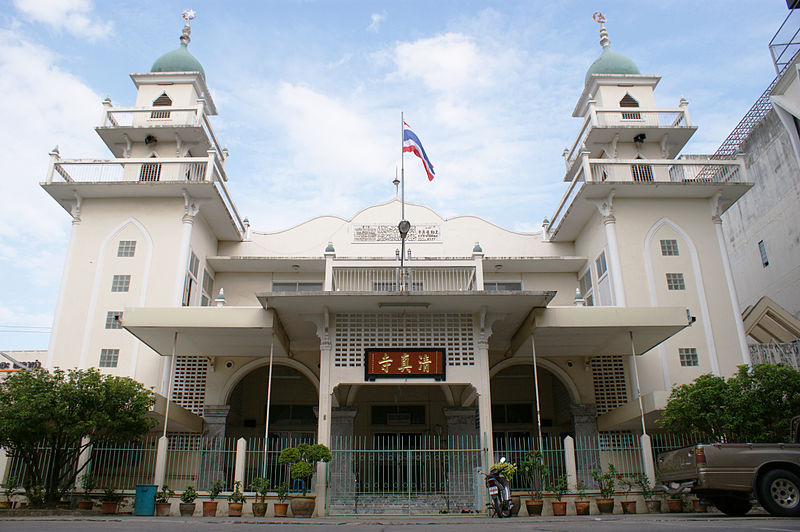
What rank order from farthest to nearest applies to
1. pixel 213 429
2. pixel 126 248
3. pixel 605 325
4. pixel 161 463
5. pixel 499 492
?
pixel 126 248
pixel 213 429
pixel 605 325
pixel 161 463
pixel 499 492

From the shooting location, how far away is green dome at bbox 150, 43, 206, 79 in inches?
831

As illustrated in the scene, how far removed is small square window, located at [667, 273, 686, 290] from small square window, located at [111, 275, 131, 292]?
607 inches

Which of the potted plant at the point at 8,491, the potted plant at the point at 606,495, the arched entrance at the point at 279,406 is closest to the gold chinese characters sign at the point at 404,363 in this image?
the potted plant at the point at 606,495

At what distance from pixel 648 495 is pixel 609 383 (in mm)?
4955

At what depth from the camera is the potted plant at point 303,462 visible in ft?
39.0

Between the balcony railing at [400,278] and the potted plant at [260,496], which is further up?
the balcony railing at [400,278]

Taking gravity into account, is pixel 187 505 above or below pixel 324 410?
below

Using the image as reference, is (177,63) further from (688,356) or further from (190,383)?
(688,356)

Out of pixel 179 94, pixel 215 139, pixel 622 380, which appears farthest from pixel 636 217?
pixel 179 94

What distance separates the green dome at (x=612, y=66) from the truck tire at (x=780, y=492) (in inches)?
627

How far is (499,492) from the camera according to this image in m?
11.3

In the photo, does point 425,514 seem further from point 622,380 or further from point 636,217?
point 636,217

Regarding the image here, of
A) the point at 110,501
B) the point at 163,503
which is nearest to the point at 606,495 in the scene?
the point at 163,503

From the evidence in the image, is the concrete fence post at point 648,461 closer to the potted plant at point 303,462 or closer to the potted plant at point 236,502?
the potted plant at point 303,462
